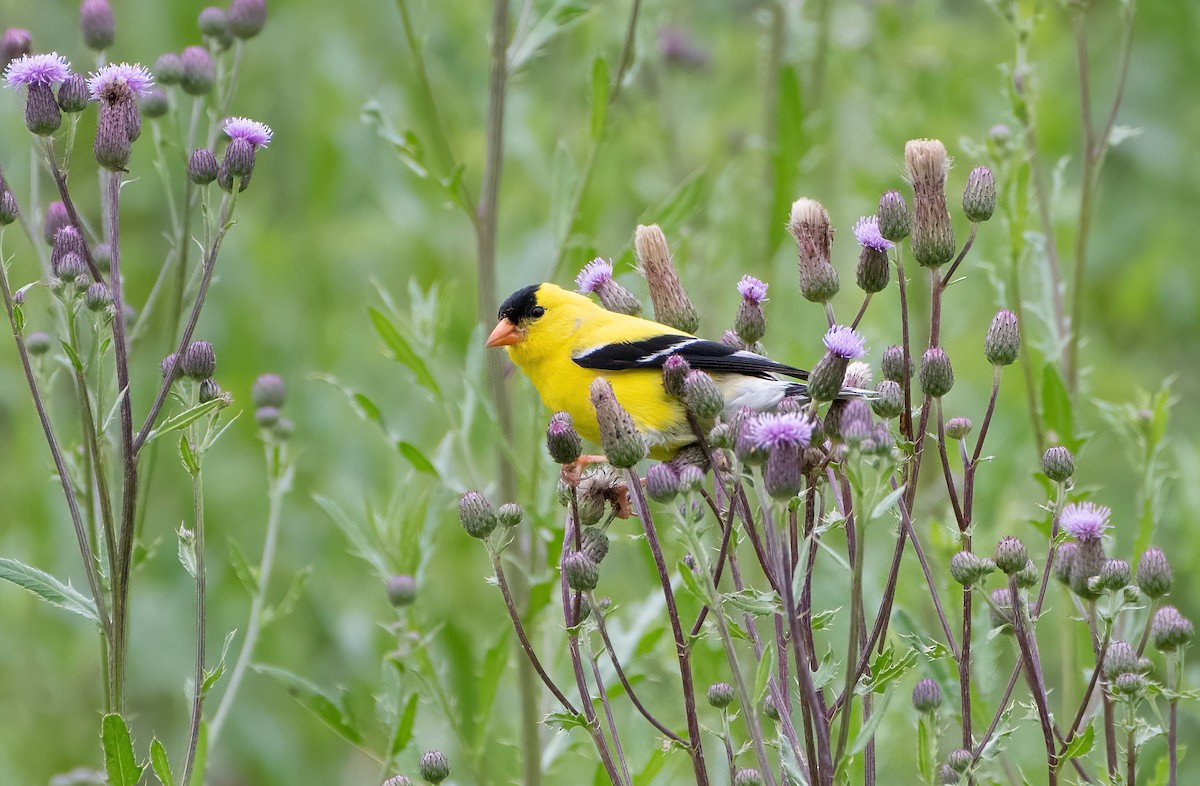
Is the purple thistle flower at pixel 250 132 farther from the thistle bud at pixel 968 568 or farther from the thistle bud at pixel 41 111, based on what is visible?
the thistle bud at pixel 968 568

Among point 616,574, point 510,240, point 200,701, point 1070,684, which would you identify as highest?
point 510,240

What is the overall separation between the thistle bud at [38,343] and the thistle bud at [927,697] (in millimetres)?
1272

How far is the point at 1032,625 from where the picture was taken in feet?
4.84

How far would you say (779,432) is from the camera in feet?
4.39

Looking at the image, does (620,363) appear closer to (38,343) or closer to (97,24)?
(38,343)

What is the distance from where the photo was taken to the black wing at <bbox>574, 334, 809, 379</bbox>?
183 cm

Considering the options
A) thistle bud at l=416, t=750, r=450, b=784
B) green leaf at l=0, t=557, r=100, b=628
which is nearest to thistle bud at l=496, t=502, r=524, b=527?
thistle bud at l=416, t=750, r=450, b=784

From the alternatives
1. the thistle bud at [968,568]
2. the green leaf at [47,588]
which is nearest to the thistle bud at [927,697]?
the thistle bud at [968,568]

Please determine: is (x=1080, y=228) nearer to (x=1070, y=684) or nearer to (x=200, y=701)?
(x=1070, y=684)

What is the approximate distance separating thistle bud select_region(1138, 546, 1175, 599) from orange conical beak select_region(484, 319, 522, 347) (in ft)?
4.06

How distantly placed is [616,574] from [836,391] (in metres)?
2.18

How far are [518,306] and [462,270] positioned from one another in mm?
1378

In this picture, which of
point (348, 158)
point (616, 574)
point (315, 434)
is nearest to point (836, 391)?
point (616, 574)

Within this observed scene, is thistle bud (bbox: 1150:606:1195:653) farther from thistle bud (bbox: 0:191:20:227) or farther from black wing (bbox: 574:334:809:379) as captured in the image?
thistle bud (bbox: 0:191:20:227)
